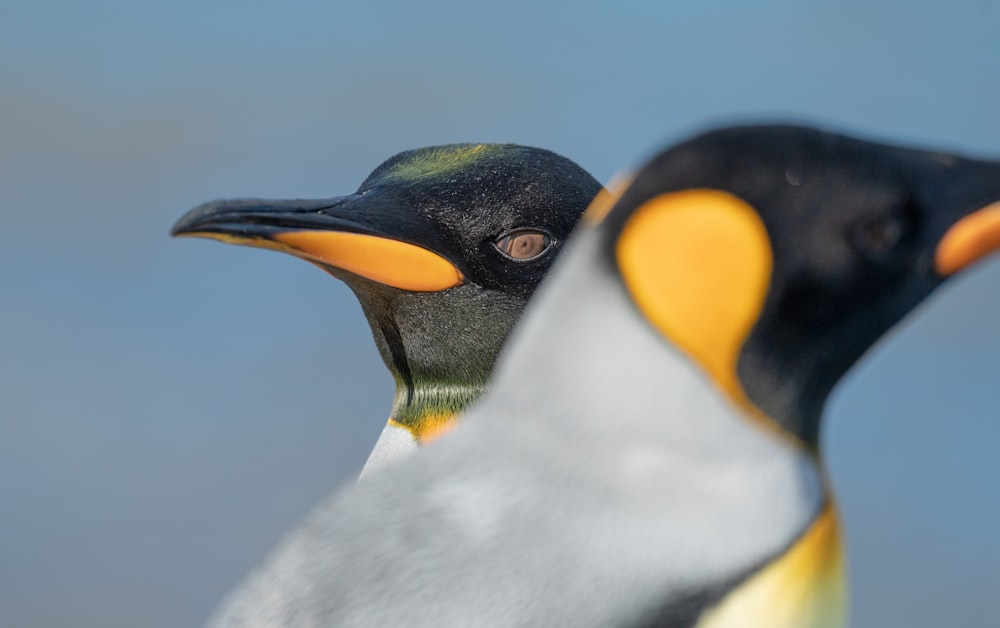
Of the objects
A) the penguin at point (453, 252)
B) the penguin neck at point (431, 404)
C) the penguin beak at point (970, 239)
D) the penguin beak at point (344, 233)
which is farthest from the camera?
the penguin neck at point (431, 404)

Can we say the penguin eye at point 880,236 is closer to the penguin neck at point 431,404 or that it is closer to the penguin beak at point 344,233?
the penguin beak at point 344,233

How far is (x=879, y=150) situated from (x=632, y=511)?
486 millimetres

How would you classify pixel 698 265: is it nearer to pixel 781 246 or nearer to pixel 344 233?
pixel 781 246

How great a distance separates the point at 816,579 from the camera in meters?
1.40

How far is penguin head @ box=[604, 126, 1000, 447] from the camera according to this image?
1.36 meters

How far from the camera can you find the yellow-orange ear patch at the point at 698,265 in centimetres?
136

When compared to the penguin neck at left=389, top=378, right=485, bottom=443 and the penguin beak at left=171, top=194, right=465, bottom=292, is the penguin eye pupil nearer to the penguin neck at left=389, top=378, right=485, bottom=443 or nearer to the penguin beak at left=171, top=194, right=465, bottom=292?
the penguin beak at left=171, top=194, right=465, bottom=292

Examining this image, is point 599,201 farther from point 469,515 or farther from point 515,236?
point 515,236

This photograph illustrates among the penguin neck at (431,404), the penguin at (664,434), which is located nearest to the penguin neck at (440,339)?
the penguin neck at (431,404)

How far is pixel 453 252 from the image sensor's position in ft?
8.87

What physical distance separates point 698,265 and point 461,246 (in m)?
1.38

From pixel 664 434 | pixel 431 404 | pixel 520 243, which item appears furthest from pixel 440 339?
pixel 664 434

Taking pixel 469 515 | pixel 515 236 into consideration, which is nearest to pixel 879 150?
pixel 469 515

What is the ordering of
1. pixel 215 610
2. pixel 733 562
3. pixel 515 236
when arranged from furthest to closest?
pixel 515 236
pixel 215 610
pixel 733 562
